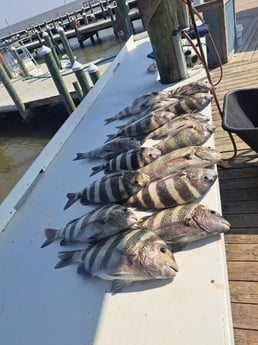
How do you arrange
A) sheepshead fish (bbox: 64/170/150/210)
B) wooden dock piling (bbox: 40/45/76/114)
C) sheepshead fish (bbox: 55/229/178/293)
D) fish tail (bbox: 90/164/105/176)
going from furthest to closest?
wooden dock piling (bbox: 40/45/76/114), fish tail (bbox: 90/164/105/176), sheepshead fish (bbox: 64/170/150/210), sheepshead fish (bbox: 55/229/178/293)

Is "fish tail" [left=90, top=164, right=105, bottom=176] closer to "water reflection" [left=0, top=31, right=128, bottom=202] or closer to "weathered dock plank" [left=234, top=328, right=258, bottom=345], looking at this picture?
"weathered dock plank" [left=234, top=328, right=258, bottom=345]

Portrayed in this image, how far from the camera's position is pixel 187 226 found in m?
2.32

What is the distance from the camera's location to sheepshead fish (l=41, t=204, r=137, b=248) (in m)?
2.48

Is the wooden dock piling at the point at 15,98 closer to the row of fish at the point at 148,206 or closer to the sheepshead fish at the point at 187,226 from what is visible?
the row of fish at the point at 148,206

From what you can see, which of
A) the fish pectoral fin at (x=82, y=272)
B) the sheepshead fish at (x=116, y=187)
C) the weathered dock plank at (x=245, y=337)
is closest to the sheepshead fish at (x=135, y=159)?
the sheepshead fish at (x=116, y=187)

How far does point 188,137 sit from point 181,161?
52 centimetres

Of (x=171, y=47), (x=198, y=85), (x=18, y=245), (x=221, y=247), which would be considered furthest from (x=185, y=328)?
(x=171, y=47)

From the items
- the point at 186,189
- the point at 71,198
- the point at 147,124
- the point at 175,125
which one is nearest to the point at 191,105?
the point at 175,125

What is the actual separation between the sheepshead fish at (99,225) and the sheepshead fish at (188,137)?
44.2 inches

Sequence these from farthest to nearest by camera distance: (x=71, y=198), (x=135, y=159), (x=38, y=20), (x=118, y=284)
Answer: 1. (x=38, y=20)
2. (x=71, y=198)
3. (x=135, y=159)
4. (x=118, y=284)

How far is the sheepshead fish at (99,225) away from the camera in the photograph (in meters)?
2.48

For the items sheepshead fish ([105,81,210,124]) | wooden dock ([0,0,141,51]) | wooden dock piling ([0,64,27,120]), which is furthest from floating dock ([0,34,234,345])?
wooden dock ([0,0,141,51])

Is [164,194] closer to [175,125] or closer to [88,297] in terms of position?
[88,297]

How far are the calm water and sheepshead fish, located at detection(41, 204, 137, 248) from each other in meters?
8.04
